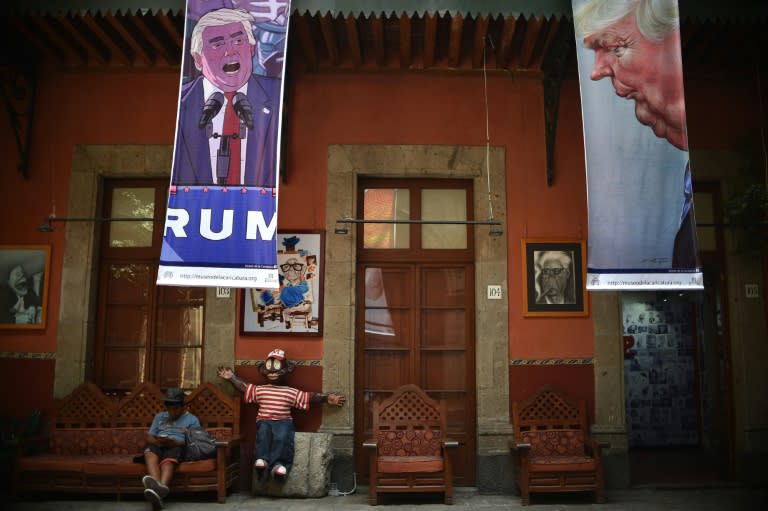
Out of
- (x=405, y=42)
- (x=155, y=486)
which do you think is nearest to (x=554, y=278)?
(x=405, y=42)

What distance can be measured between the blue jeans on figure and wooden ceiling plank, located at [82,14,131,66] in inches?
169

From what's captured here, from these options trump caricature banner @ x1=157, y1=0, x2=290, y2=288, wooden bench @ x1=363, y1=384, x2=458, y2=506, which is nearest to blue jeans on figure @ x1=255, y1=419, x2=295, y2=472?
wooden bench @ x1=363, y1=384, x2=458, y2=506

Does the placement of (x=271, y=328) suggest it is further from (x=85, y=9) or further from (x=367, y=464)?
(x=85, y=9)

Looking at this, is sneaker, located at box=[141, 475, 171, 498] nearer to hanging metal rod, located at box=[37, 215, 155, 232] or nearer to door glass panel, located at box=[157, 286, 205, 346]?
door glass panel, located at box=[157, 286, 205, 346]

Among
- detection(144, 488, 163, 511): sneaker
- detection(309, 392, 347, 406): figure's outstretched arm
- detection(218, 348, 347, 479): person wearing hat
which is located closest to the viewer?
detection(144, 488, 163, 511): sneaker

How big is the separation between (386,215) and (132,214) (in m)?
2.93

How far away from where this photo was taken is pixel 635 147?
570 cm

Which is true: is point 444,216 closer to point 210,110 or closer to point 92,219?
point 210,110

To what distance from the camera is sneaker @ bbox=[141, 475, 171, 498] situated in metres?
5.88

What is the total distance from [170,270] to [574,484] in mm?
4284

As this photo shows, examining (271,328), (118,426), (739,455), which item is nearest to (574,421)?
(739,455)

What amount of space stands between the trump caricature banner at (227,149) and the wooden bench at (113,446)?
1.97 metres

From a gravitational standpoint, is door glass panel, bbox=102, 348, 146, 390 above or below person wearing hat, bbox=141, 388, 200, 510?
above

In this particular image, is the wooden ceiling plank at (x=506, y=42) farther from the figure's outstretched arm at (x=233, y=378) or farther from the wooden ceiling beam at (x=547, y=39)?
the figure's outstretched arm at (x=233, y=378)
